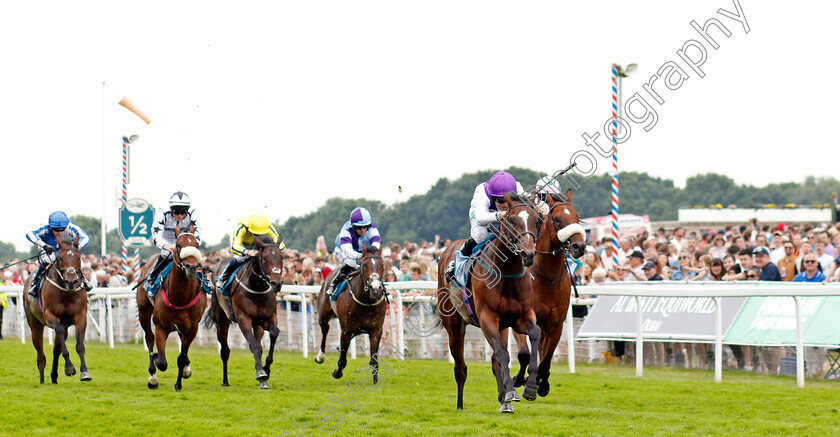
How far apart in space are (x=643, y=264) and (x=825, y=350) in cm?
422

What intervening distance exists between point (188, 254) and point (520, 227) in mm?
4002

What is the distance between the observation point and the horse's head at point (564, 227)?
769 centimetres

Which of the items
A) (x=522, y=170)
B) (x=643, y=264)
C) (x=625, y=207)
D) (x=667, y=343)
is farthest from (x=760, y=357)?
(x=625, y=207)

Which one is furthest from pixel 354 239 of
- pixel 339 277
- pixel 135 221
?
pixel 135 221

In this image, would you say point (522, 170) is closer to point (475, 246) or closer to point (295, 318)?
point (295, 318)

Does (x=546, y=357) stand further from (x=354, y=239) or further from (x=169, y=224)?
(x=169, y=224)

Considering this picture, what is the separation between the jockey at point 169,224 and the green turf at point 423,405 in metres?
1.25

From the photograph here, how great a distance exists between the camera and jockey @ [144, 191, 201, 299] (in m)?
10.8

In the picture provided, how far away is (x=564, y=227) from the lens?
7910mm

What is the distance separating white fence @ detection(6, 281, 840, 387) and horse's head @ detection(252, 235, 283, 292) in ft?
5.14

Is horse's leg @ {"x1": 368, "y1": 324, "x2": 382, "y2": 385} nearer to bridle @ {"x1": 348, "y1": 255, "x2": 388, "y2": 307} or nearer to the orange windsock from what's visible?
bridle @ {"x1": 348, "y1": 255, "x2": 388, "y2": 307}

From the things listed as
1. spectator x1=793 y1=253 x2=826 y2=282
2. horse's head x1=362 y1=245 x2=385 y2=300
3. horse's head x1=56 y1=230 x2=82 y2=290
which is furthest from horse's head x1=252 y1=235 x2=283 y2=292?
spectator x1=793 y1=253 x2=826 y2=282

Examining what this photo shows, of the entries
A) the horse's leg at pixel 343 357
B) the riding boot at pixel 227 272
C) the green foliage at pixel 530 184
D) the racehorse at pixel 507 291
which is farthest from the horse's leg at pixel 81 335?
the green foliage at pixel 530 184

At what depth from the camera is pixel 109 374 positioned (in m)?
12.5
